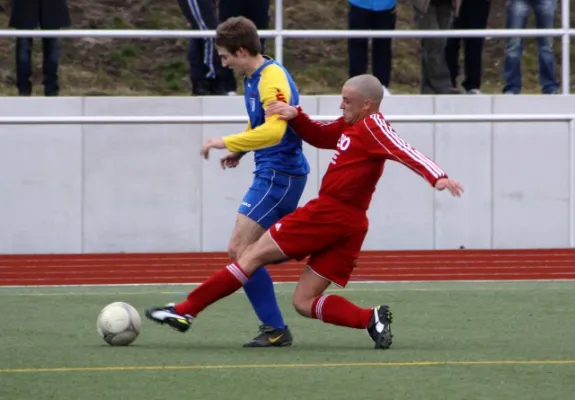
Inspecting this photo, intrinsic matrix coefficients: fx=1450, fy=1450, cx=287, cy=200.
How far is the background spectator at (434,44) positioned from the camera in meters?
14.8

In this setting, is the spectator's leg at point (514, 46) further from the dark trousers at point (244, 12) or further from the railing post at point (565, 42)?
the dark trousers at point (244, 12)

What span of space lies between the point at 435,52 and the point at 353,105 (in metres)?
7.41

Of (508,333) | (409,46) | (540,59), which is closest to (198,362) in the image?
(508,333)

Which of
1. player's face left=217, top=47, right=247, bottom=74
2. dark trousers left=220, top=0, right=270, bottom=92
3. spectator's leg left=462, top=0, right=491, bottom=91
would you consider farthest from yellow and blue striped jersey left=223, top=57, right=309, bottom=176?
spectator's leg left=462, top=0, right=491, bottom=91

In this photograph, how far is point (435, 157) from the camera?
1481 cm

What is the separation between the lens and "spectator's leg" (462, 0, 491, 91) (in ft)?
48.8

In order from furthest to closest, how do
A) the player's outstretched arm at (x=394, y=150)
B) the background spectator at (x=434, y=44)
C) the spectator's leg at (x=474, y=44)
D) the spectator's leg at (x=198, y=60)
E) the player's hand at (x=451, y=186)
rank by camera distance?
the spectator's leg at (x=474, y=44) → the background spectator at (x=434, y=44) → the spectator's leg at (x=198, y=60) → the player's outstretched arm at (x=394, y=150) → the player's hand at (x=451, y=186)

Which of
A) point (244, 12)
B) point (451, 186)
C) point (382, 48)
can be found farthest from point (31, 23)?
point (451, 186)

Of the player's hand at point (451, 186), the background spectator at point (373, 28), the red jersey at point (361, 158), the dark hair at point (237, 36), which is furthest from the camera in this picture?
the background spectator at point (373, 28)

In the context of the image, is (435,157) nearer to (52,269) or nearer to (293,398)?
(52,269)

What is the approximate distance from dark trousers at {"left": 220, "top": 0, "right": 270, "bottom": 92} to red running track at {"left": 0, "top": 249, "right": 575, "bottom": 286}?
1851mm

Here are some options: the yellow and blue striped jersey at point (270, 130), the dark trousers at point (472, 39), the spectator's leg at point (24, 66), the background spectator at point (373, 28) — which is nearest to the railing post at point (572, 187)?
the dark trousers at point (472, 39)

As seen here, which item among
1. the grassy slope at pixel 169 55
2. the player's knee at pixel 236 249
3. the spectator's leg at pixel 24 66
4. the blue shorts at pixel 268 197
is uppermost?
the grassy slope at pixel 169 55

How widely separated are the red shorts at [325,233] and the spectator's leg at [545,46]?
301 inches
